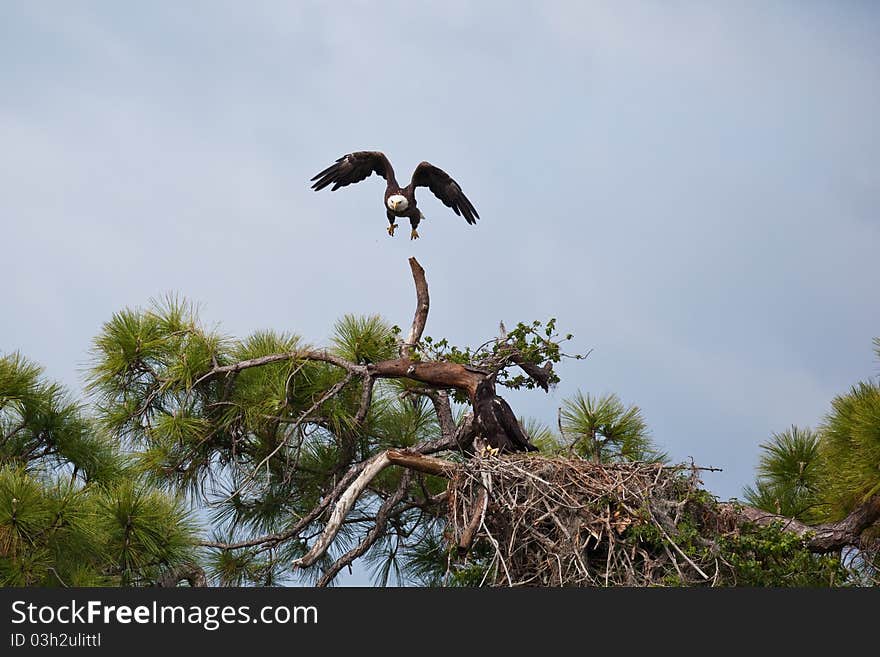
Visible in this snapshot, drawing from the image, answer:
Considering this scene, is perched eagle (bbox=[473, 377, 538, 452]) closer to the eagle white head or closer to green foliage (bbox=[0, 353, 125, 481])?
the eagle white head

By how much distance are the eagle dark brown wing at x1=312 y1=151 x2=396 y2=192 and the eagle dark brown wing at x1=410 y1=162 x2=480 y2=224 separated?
225 mm

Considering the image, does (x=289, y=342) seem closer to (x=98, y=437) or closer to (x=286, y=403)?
(x=286, y=403)

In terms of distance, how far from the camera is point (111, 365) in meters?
6.34

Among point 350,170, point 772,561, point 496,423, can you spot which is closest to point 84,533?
point 496,423

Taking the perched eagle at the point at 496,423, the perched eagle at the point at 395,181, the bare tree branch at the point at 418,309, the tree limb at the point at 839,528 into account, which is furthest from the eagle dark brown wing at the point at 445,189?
the tree limb at the point at 839,528

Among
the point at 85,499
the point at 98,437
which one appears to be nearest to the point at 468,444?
the point at 85,499

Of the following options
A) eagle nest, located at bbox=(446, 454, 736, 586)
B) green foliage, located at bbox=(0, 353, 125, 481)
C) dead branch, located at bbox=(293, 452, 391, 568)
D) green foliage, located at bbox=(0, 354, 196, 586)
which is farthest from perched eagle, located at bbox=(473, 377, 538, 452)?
green foliage, located at bbox=(0, 353, 125, 481)

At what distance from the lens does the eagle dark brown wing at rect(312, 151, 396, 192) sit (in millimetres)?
6234

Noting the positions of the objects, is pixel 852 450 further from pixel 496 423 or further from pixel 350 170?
pixel 350 170

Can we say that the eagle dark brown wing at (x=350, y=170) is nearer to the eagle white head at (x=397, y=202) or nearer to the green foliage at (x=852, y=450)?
the eagle white head at (x=397, y=202)

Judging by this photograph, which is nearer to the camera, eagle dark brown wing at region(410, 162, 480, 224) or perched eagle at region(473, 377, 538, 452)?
perched eagle at region(473, 377, 538, 452)

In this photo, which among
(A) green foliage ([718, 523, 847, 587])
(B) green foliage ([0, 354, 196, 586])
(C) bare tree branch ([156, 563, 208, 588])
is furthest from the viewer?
(C) bare tree branch ([156, 563, 208, 588])

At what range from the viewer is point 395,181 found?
6.12 m

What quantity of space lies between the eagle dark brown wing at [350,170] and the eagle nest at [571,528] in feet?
7.58
